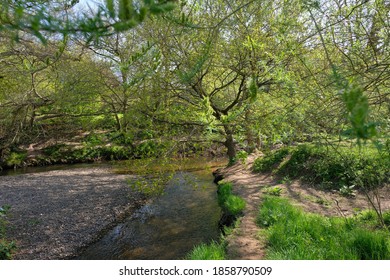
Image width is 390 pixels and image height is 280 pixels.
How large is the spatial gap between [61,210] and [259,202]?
16.9 ft

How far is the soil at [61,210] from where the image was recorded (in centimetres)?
583

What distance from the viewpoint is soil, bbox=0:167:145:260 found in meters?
5.83

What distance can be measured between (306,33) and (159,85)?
3.59 meters

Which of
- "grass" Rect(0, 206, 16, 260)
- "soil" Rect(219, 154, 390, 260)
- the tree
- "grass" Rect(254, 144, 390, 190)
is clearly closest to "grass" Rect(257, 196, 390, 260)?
"soil" Rect(219, 154, 390, 260)

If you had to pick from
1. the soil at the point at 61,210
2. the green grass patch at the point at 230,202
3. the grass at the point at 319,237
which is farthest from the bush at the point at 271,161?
the grass at the point at 319,237

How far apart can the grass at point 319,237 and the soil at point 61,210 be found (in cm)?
376

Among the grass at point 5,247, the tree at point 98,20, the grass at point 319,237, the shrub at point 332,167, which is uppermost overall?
the tree at point 98,20

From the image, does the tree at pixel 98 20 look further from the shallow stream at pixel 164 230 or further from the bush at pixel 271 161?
the bush at pixel 271 161

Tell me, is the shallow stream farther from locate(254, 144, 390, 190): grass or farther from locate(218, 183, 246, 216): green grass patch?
locate(254, 144, 390, 190): grass

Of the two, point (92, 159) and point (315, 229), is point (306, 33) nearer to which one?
point (315, 229)

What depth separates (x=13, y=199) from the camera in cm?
885

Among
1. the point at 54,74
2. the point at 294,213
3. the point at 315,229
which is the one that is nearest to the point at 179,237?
the point at 294,213

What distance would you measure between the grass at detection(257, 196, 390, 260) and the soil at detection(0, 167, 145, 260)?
376cm

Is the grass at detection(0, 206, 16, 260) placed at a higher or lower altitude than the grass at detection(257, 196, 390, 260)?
lower
